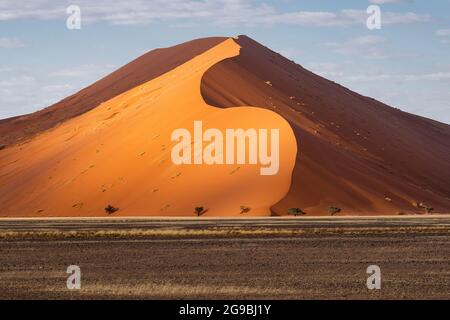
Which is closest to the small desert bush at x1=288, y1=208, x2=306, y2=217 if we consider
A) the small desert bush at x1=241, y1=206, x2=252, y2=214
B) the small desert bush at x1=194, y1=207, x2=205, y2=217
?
the small desert bush at x1=241, y1=206, x2=252, y2=214

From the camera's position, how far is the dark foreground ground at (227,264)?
894 inches

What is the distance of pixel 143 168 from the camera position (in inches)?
3546

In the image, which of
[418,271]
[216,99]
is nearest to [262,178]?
[216,99]

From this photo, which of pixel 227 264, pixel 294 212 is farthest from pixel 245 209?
pixel 227 264

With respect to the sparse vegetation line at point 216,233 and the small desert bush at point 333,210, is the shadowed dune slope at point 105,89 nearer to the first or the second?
the small desert bush at point 333,210

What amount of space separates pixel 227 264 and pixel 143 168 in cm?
6122

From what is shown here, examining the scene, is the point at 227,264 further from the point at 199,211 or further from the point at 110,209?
the point at 110,209

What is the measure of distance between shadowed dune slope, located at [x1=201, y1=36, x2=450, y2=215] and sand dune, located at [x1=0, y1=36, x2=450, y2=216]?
0.22 meters

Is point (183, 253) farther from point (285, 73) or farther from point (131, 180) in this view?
point (285, 73)

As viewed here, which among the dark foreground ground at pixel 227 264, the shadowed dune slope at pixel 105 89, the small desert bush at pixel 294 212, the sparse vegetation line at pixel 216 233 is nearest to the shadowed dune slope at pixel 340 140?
the small desert bush at pixel 294 212

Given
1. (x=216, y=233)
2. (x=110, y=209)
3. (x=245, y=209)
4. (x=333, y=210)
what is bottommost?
(x=216, y=233)

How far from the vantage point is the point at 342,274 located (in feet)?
86.1

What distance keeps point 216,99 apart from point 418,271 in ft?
245

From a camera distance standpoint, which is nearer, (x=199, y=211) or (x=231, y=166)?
(x=199, y=211)
